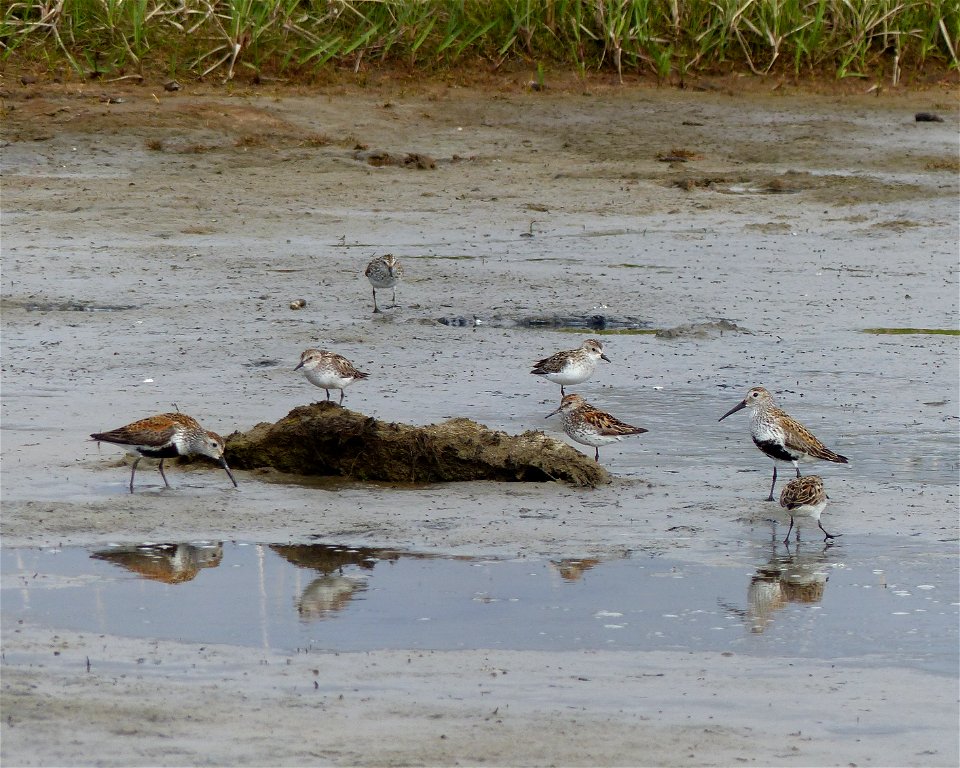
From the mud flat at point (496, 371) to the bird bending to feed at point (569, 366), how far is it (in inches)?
12.3

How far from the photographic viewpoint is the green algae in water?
1552 cm

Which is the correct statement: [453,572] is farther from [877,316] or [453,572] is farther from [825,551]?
[877,316]

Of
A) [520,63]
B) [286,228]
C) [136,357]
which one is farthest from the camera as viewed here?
[520,63]

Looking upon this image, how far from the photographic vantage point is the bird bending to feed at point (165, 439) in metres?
10.8

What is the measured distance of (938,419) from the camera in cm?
1284

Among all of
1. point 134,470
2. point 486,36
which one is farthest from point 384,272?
point 486,36

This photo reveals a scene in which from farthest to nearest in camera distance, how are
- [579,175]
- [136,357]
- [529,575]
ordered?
[579,175] < [136,357] < [529,575]

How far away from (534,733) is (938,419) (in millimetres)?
6685

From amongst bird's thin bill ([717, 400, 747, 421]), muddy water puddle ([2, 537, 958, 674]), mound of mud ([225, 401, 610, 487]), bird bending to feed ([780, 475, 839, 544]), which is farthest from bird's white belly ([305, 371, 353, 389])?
bird bending to feed ([780, 475, 839, 544])

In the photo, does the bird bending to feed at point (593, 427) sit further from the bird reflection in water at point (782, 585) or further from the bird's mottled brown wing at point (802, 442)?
the bird reflection in water at point (782, 585)

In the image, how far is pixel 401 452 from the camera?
11195mm

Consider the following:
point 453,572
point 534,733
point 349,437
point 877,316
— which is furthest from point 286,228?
point 534,733

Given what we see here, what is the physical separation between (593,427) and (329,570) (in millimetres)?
2950

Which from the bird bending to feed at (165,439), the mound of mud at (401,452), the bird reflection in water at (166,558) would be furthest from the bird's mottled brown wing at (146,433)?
the bird reflection in water at (166,558)
